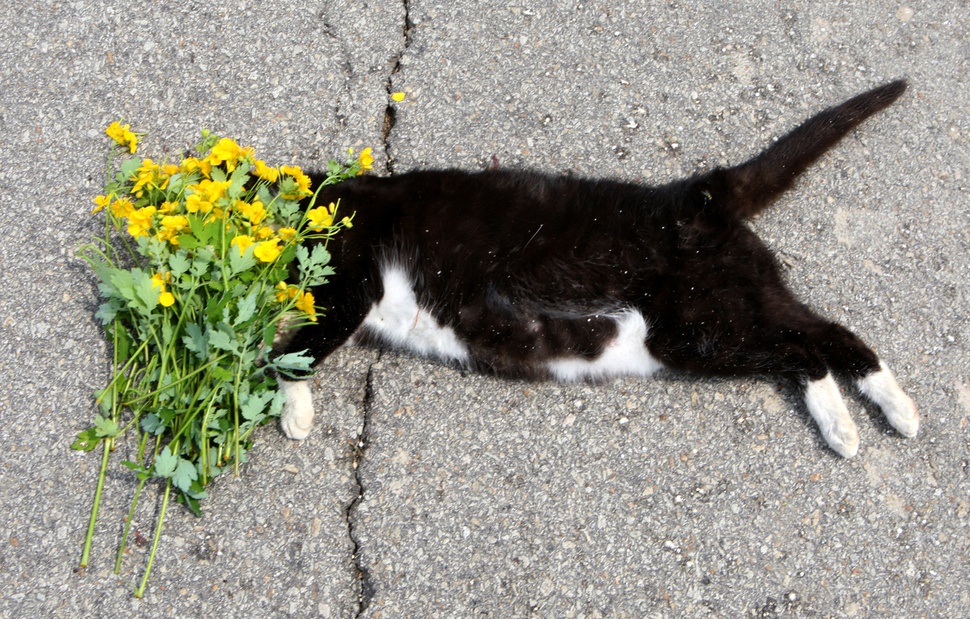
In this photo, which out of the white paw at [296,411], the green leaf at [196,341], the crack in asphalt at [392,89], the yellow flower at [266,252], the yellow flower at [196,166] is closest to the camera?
the yellow flower at [266,252]

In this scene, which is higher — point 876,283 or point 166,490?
point 876,283

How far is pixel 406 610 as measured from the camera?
7.47 ft

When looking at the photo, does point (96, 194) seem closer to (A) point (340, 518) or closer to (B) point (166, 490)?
(B) point (166, 490)

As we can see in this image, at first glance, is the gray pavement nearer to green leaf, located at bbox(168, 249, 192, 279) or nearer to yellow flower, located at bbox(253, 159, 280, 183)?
yellow flower, located at bbox(253, 159, 280, 183)

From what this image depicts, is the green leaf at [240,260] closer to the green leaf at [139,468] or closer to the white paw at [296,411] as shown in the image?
the white paw at [296,411]

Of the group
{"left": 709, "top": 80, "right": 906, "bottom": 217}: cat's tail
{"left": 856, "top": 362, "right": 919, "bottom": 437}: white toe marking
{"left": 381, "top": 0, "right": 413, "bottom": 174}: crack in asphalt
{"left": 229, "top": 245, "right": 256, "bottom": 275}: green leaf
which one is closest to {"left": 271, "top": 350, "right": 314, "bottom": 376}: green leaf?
{"left": 229, "top": 245, "right": 256, "bottom": 275}: green leaf

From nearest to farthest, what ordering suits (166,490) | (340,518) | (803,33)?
1. (166,490)
2. (340,518)
3. (803,33)

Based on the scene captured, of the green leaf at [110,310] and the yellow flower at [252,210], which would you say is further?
the green leaf at [110,310]

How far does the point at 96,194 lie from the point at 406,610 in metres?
1.90

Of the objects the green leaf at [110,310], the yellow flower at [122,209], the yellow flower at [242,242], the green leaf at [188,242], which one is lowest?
the green leaf at [110,310]

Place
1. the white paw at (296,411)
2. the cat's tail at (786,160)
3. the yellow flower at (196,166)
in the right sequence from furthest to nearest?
1. the cat's tail at (786,160)
2. the white paw at (296,411)
3. the yellow flower at (196,166)

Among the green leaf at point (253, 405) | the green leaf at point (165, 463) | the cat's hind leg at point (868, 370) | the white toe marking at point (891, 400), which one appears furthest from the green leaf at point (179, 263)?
the white toe marking at point (891, 400)

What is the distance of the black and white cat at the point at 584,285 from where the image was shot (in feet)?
7.91

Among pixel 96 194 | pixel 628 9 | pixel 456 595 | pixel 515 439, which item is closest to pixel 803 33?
pixel 628 9
